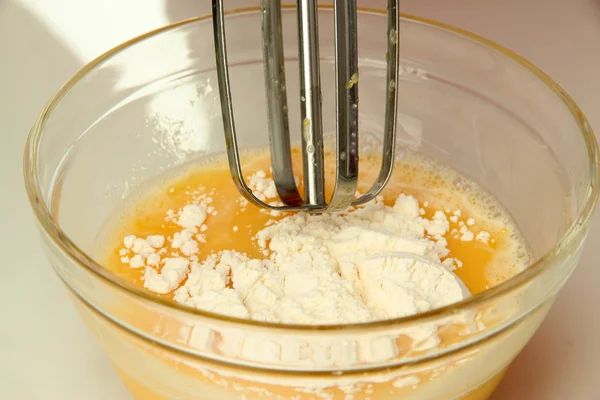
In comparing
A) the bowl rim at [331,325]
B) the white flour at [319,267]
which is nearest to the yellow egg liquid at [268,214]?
the white flour at [319,267]

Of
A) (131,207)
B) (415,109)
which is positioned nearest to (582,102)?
(415,109)

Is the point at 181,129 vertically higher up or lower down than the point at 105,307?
higher up

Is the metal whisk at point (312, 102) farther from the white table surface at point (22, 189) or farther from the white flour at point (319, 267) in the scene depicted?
the white table surface at point (22, 189)

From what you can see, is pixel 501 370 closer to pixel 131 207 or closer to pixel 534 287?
pixel 534 287

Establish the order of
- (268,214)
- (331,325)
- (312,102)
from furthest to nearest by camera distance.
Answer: (268,214), (312,102), (331,325)

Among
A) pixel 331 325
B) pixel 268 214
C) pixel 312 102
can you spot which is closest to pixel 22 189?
pixel 268 214

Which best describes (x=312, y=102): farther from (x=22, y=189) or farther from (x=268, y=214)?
(x=22, y=189)

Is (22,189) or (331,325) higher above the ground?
(22,189)
